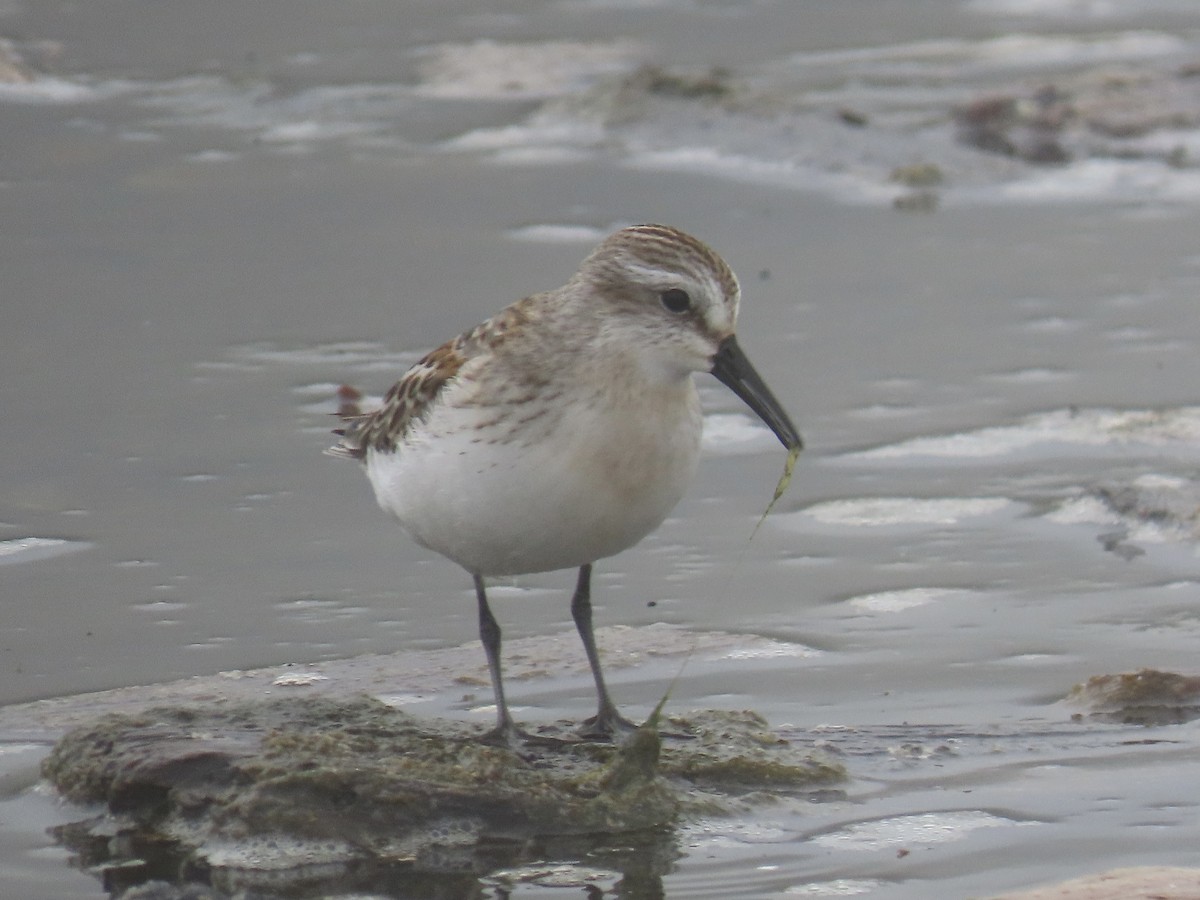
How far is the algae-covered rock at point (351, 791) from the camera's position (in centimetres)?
524

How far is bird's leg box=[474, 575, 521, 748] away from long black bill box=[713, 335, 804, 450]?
93 cm

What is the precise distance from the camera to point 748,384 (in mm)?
5855

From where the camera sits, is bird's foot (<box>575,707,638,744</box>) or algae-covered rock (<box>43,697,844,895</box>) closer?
algae-covered rock (<box>43,697,844,895</box>)

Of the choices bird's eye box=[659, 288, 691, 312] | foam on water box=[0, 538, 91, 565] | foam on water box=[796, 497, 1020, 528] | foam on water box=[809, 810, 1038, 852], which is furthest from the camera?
foam on water box=[796, 497, 1020, 528]

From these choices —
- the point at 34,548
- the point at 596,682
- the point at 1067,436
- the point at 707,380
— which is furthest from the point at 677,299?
the point at 707,380

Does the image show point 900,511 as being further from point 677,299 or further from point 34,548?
point 34,548

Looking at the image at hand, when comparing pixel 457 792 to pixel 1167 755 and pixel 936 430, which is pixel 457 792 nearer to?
pixel 1167 755

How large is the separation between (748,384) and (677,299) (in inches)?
12.5

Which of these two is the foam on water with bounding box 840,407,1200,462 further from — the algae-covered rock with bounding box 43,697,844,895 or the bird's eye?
the algae-covered rock with bounding box 43,697,844,895

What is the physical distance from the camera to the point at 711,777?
18.9 ft

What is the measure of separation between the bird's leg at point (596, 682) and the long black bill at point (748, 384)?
666mm

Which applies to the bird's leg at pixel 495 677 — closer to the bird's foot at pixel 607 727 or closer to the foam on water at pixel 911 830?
the bird's foot at pixel 607 727

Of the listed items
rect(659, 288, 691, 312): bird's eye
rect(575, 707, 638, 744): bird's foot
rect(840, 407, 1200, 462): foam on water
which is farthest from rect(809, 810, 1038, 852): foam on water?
rect(840, 407, 1200, 462): foam on water

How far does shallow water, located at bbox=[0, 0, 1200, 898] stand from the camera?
6.45 m
